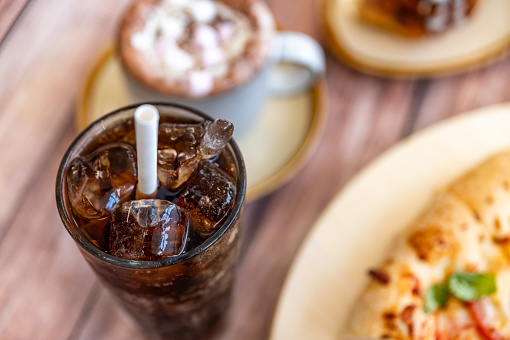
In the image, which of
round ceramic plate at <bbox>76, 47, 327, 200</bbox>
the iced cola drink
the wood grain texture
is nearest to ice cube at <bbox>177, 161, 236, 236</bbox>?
the iced cola drink

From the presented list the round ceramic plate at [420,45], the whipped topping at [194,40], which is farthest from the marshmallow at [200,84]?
the round ceramic plate at [420,45]

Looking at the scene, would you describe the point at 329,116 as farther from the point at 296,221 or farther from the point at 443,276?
the point at 443,276

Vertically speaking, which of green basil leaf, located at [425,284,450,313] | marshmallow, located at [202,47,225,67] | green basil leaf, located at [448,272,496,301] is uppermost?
marshmallow, located at [202,47,225,67]

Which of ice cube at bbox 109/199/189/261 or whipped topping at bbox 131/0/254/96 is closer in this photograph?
ice cube at bbox 109/199/189/261

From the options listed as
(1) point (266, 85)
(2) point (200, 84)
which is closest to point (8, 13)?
(2) point (200, 84)

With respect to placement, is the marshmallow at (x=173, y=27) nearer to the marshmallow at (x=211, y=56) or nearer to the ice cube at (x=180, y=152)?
the marshmallow at (x=211, y=56)

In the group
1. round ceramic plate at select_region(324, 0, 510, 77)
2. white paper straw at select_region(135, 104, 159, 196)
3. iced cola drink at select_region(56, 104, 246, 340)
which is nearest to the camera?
white paper straw at select_region(135, 104, 159, 196)

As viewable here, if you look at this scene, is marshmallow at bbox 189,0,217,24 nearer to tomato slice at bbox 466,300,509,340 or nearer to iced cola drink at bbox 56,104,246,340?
iced cola drink at bbox 56,104,246,340
